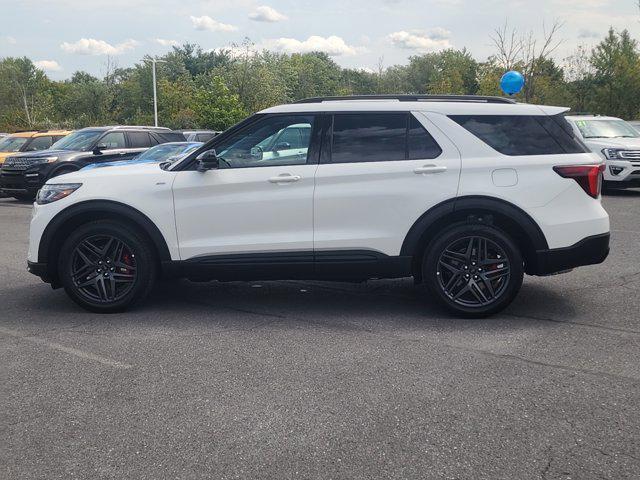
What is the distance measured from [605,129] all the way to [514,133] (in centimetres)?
1231

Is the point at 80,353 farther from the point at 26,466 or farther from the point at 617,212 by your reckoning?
the point at 617,212

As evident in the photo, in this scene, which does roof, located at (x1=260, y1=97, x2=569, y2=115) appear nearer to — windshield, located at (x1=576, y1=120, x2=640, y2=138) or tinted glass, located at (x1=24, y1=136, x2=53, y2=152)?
windshield, located at (x1=576, y1=120, x2=640, y2=138)

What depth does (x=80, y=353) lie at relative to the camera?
16.0 ft

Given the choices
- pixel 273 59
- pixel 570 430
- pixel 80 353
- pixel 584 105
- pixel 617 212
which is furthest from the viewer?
pixel 273 59

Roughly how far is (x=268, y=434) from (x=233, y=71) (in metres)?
43.3

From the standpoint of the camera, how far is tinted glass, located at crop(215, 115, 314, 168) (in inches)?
226

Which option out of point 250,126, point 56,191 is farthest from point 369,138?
point 56,191

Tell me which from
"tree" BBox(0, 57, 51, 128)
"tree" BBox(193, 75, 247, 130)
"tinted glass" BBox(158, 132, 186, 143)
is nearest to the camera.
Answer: "tinted glass" BBox(158, 132, 186, 143)

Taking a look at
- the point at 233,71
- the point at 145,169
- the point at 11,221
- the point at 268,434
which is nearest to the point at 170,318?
the point at 145,169

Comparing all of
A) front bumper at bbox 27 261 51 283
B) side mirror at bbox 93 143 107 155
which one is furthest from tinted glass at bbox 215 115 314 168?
side mirror at bbox 93 143 107 155

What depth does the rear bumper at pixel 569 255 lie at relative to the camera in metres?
5.51

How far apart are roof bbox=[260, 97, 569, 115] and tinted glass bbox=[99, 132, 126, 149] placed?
1158cm

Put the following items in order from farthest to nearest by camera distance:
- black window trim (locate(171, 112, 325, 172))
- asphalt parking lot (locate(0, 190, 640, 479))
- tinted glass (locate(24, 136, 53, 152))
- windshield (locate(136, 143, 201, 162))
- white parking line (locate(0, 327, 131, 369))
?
1. tinted glass (locate(24, 136, 53, 152))
2. windshield (locate(136, 143, 201, 162))
3. black window trim (locate(171, 112, 325, 172))
4. white parking line (locate(0, 327, 131, 369))
5. asphalt parking lot (locate(0, 190, 640, 479))

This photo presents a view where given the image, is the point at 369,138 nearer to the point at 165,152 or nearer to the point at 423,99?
the point at 423,99
